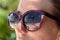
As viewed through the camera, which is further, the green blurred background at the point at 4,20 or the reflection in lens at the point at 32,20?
the green blurred background at the point at 4,20

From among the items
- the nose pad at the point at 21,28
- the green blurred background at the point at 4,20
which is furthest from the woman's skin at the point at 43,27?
the green blurred background at the point at 4,20

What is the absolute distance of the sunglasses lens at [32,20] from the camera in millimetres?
1130

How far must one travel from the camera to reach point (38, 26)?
1141 mm

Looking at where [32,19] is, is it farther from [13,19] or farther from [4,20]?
[4,20]

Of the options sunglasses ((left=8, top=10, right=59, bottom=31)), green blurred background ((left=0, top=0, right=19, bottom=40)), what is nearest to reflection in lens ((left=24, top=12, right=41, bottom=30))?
sunglasses ((left=8, top=10, right=59, bottom=31))

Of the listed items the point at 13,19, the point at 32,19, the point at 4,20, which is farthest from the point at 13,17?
the point at 4,20

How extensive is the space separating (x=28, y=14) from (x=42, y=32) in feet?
0.44

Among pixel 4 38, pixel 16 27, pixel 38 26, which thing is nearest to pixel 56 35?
pixel 38 26

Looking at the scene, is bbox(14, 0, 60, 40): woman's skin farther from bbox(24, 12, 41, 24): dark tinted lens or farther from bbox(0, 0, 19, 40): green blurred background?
bbox(0, 0, 19, 40): green blurred background

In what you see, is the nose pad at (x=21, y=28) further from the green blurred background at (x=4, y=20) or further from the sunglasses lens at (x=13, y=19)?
the green blurred background at (x=4, y=20)

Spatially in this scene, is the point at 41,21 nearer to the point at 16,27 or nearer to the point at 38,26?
the point at 38,26

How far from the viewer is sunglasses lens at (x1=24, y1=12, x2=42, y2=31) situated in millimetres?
1130

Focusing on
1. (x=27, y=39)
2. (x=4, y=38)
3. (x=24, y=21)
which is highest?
(x=24, y=21)

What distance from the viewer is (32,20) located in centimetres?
114
